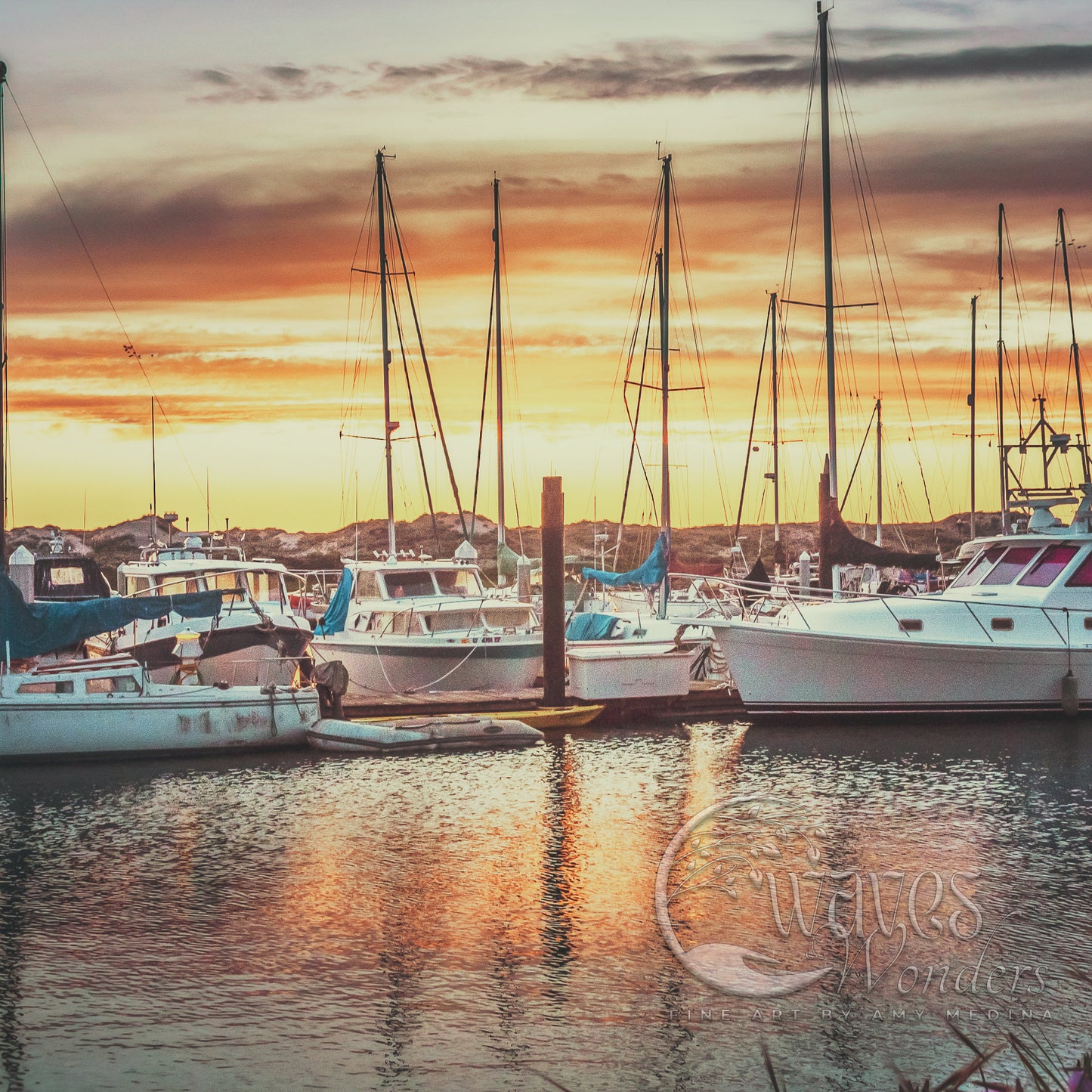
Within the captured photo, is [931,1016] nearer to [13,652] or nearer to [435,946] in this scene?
[435,946]

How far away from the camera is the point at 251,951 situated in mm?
11812

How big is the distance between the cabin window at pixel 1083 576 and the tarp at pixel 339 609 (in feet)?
45.4

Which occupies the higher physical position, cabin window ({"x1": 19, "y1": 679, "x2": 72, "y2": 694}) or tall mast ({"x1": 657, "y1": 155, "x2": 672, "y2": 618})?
tall mast ({"x1": 657, "y1": 155, "x2": 672, "y2": 618})

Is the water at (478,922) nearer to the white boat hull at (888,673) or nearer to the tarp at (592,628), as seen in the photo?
the white boat hull at (888,673)

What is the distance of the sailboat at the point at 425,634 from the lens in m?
25.7

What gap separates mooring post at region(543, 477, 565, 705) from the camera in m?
23.9

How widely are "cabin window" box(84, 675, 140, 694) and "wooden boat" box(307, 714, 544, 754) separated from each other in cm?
293

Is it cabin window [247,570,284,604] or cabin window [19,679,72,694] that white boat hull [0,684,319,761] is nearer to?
cabin window [19,679,72,694]

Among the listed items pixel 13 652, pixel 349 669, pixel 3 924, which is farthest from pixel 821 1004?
pixel 349 669

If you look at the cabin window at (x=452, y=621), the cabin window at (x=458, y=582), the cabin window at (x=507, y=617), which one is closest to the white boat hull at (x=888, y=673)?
the cabin window at (x=507, y=617)

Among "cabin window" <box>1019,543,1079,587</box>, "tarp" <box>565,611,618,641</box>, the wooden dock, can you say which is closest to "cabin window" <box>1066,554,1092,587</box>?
"cabin window" <box>1019,543,1079,587</box>

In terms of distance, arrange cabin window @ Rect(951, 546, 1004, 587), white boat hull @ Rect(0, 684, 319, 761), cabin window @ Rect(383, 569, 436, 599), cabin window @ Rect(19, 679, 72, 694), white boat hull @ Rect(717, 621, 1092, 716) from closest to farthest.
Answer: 1. white boat hull @ Rect(0, 684, 319, 761)
2. cabin window @ Rect(19, 679, 72, 694)
3. white boat hull @ Rect(717, 621, 1092, 716)
4. cabin window @ Rect(951, 546, 1004, 587)
5. cabin window @ Rect(383, 569, 436, 599)

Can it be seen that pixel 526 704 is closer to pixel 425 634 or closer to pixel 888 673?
pixel 425 634

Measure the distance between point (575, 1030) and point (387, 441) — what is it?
26273mm
